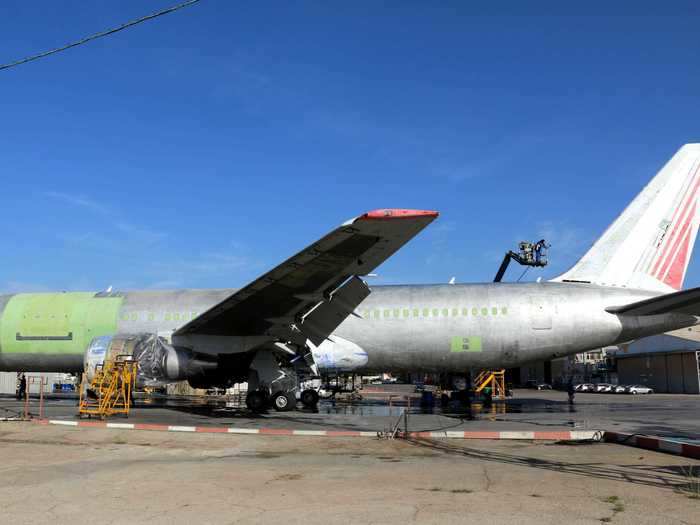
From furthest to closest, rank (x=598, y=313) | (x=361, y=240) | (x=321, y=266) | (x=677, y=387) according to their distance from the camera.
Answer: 1. (x=677, y=387)
2. (x=598, y=313)
3. (x=321, y=266)
4. (x=361, y=240)

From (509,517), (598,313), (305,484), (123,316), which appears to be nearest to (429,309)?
(598,313)

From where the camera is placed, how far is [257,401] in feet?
55.5

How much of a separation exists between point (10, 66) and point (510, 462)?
1254cm

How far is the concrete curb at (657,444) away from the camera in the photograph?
919 centimetres

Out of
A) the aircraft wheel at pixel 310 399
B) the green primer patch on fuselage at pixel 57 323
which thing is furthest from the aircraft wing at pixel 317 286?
the green primer patch on fuselage at pixel 57 323

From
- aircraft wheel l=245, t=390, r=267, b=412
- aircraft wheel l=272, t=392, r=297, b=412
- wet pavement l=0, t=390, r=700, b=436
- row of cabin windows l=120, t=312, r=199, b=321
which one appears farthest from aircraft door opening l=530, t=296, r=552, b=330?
row of cabin windows l=120, t=312, r=199, b=321

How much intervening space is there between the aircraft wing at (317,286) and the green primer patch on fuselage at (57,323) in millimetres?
5517

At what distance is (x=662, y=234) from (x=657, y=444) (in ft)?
38.4

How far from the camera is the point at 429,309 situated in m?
19.4

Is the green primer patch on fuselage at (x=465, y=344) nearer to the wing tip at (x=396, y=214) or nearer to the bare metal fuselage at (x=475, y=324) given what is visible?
the bare metal fuselage at (x=475, y=324)

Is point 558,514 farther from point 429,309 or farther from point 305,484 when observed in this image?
point 429,309

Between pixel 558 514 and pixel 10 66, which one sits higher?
pixel 10 66

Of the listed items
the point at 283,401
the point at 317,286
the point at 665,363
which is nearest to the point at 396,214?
the point at 317,286

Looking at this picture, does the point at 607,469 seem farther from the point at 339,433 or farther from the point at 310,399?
the point at 310,399
